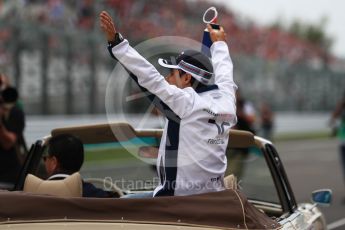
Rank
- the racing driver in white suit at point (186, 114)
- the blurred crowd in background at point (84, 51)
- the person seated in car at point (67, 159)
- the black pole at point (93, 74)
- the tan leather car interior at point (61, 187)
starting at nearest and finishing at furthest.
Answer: the racing driver in white suit at point (186, 114)
the tan leather car interior at point (61, 187)
the person seated in car at point (67, 159)
the blurred crowd in background at point (84, 51)
the black pole at point (93, 74)

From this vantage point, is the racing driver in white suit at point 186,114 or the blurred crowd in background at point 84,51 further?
the blurred crowd in background at point 84,51

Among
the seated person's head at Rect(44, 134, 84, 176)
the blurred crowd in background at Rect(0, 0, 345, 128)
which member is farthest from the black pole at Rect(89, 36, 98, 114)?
the seated person's head at Rect(44, 134, 84, 176)

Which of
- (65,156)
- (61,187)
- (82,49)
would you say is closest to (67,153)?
(65,156)

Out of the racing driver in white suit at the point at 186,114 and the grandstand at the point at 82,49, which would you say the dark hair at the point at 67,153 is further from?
the grandstand at the point at 82,49

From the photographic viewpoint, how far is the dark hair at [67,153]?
4.23 m

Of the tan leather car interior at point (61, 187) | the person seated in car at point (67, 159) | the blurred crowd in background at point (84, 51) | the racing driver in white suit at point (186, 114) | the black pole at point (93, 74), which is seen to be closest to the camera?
the racing driver in white suit at point (186, 114)

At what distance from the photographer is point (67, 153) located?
4.23 meters

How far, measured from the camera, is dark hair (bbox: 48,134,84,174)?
4230 millimetres

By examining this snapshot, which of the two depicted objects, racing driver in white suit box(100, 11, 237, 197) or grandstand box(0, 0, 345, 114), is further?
grandstand box(0, 0, 345, 114)

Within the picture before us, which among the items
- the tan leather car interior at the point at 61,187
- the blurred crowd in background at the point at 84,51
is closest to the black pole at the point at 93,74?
the blurred crowd in background at the point at 84,51

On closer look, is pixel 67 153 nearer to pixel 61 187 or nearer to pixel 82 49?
pixel 61 187

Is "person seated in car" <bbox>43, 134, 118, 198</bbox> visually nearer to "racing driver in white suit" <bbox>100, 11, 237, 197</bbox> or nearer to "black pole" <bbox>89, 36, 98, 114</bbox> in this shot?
"racing driver in white suit" <bbox>100, 11, 237, 197</bbox>

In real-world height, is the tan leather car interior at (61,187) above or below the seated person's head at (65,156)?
below

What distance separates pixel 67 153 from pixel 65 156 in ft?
0.07
